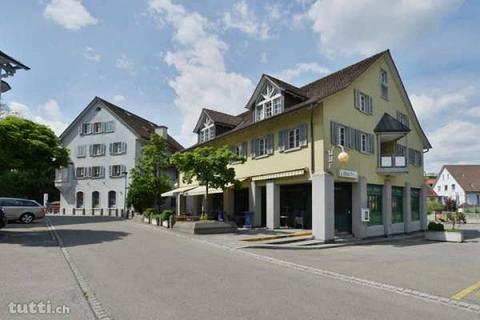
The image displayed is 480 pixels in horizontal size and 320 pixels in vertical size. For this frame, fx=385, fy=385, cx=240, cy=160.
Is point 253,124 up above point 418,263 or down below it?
above

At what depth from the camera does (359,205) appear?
21.8 m

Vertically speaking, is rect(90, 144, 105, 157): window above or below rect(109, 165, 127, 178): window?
above

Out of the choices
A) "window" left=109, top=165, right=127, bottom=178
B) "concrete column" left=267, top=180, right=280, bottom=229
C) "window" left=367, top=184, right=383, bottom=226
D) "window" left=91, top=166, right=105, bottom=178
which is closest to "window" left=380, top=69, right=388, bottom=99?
"window" left=367, top=184, right=383, bottom=226

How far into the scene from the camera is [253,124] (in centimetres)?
2383

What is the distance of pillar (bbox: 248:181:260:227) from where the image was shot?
79.9ft

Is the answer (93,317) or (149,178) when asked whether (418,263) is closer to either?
(93,317)

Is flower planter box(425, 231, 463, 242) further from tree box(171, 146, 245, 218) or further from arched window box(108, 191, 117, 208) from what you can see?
arched window box(108, 191, 117, 208)

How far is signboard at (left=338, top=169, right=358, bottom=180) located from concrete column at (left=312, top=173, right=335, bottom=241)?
3.16 ft

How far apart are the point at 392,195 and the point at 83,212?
3560cm

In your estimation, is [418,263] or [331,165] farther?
[331,165]

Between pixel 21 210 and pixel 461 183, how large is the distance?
74419 mm

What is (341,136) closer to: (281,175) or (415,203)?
(281,175)

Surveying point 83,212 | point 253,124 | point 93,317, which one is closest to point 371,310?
point 93,317

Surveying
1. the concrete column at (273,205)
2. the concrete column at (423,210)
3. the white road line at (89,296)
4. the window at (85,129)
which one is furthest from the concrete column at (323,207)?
the window at (85,129)
